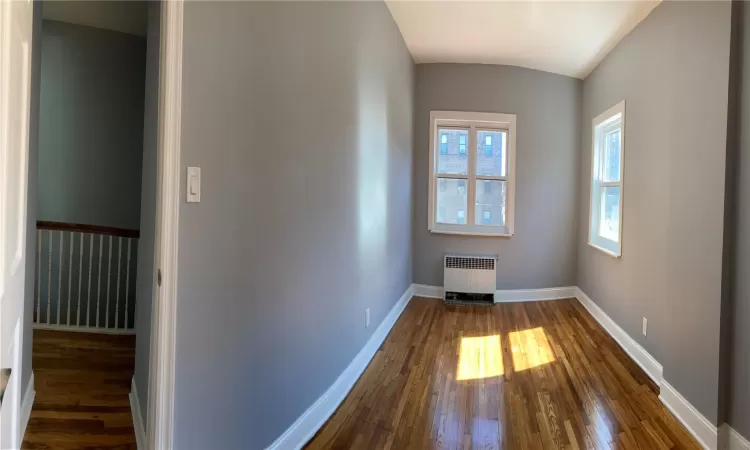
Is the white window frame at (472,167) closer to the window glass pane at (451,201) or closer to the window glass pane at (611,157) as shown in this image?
the window glass pane at (451,201)

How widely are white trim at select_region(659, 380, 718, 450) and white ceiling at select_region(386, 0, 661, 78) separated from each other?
256 centimetres

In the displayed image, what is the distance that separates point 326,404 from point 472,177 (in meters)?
3.56

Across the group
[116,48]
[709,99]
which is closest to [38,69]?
[116,48]

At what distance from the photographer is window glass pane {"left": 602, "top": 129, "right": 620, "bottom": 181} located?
429 cm

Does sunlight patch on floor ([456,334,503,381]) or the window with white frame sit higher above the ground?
the window with white frame

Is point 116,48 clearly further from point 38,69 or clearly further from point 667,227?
point 667,227

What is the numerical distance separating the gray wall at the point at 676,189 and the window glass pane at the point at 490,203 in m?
1.60

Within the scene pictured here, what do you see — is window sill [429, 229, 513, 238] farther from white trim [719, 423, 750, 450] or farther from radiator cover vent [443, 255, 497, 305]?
white trim [719, 423, 750, 450]

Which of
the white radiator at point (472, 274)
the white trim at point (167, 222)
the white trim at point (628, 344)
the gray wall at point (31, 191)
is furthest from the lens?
the white radiator at point (472, 274)

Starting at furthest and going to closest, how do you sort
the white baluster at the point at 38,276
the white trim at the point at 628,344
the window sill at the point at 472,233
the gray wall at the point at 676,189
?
the window sill at the point at 472,233, the white baluster at the point at 38,276, the white trim at the point at 628,344, the gray wall at the point at 676,189

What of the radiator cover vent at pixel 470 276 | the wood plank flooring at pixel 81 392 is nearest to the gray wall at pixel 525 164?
the radiator cover vent at pixel 470 276

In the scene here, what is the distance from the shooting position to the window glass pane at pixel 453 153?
213 inches

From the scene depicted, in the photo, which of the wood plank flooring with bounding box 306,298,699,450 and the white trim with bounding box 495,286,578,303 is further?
the white trim with bounding box 495,286,578,303

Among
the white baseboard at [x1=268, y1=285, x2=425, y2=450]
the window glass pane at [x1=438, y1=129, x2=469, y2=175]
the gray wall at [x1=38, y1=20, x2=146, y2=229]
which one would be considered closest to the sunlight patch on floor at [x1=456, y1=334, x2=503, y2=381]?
the white baseboard at [x1=268, y1=285, x2=425, y2=450]
